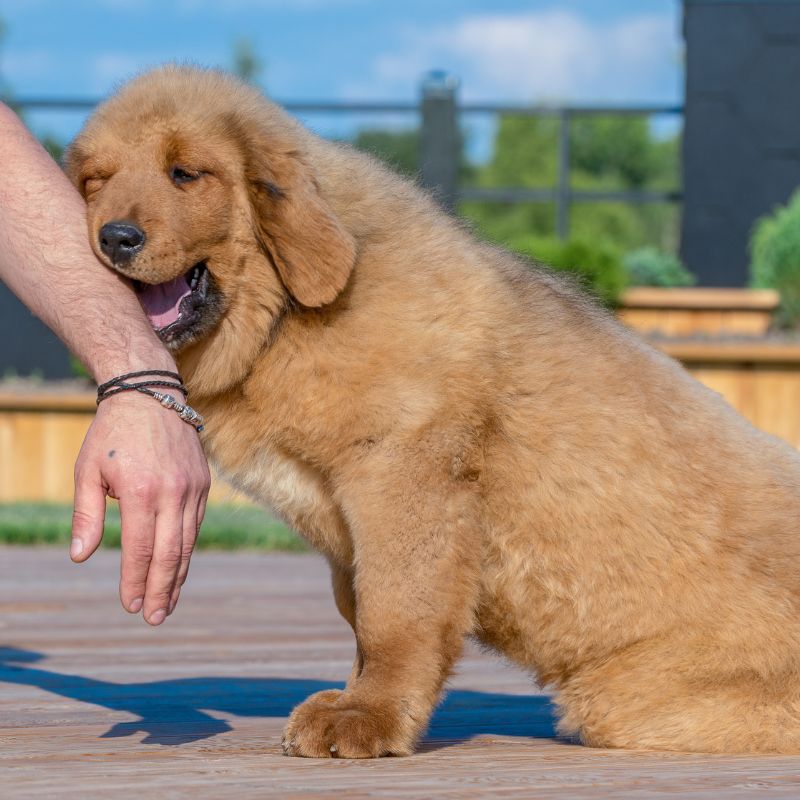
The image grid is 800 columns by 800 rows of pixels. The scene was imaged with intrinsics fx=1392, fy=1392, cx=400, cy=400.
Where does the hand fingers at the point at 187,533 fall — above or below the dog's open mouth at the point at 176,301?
below

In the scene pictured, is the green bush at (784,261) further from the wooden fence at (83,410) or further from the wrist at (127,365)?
the wrist at (127,365)

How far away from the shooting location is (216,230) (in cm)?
324

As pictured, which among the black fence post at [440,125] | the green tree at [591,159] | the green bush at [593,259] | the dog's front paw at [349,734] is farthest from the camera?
the green tree at [591,159]

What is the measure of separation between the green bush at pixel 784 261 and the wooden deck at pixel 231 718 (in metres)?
6.25

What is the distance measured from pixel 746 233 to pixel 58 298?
11.6 metres

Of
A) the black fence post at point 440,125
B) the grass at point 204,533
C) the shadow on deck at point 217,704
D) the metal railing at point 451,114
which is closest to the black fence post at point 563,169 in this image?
the metal railing at point 451,114

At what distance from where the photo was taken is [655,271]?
13.3 meters

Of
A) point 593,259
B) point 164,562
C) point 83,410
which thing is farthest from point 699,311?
point 164,562

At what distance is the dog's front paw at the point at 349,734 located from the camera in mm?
2986

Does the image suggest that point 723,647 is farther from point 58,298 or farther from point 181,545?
point 58,298

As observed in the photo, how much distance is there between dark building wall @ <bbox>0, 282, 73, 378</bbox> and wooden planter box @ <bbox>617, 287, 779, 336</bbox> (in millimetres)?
4658

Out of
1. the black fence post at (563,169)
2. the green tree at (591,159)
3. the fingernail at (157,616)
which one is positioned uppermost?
the green tree at (591,159)

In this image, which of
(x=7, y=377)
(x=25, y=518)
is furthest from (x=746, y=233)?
(x=25, y=518)

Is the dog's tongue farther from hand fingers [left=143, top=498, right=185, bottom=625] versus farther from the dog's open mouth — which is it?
hand fingers [left=143, top=498, right=185, bottom=625]
